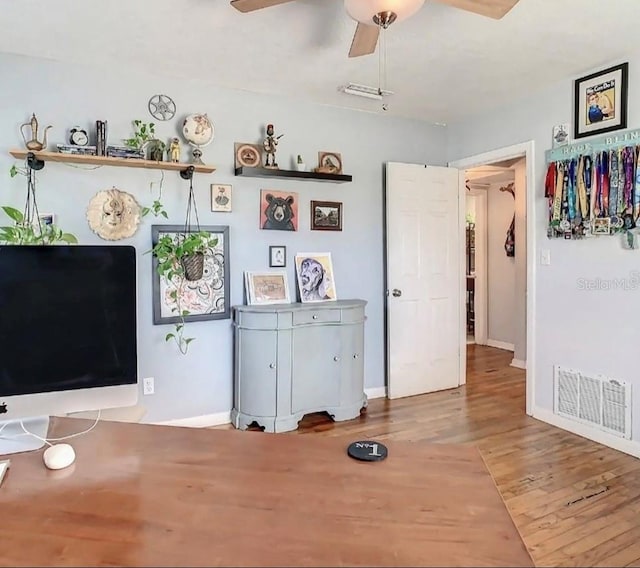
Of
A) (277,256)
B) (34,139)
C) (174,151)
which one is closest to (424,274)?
(277,256)

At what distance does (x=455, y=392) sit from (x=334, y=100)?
109 inches

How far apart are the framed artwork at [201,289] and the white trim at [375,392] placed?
1.47 m

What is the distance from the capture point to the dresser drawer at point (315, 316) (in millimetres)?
3498

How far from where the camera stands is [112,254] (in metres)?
1.28

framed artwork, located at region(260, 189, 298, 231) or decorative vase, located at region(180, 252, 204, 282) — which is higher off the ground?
framed artwork, located at region(260, 189, 298, 231)

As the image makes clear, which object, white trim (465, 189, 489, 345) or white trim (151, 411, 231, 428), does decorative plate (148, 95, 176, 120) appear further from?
white trim (465, 189, 489, 345)

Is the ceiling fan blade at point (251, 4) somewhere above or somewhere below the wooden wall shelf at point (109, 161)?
above

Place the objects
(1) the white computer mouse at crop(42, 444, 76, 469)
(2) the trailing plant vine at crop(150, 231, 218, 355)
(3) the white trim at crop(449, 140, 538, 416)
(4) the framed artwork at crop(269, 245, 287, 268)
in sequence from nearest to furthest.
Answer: (1) the white computer mouse at crop(42, 444, 76, 469) → (2) the trailing plant vine at crop(150, 231, 218, 355) → (3) the white trim at crop(449, 140, 538, 416) → (4) the framed artwork at crop(269, 245, 287, 268)

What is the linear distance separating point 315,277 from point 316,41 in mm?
1766

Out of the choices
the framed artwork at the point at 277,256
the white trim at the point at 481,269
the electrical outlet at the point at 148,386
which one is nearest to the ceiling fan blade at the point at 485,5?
the framed artwork at the point at 277,256

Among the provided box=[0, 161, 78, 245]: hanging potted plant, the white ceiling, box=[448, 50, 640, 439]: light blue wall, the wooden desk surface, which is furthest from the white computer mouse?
box=[448, 50, 640, 439]: light blue wall

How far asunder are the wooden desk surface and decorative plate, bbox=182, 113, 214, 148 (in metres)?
2.56

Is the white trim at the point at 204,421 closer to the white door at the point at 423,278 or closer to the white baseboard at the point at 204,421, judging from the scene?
the white baseboard at the point at 204,421

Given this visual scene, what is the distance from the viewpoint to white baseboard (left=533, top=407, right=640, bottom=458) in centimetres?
304
